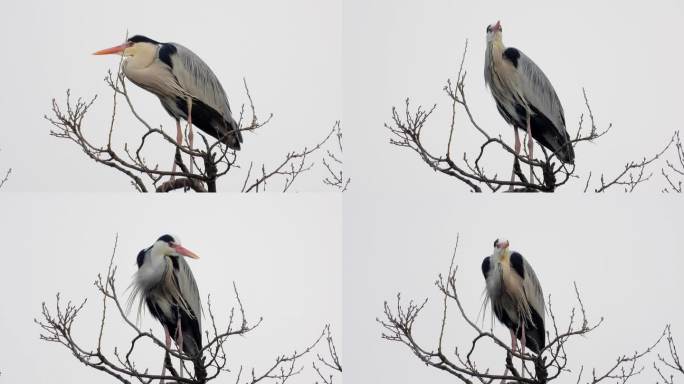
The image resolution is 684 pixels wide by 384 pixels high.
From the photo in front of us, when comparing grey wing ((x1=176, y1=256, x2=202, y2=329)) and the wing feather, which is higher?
the wing feather

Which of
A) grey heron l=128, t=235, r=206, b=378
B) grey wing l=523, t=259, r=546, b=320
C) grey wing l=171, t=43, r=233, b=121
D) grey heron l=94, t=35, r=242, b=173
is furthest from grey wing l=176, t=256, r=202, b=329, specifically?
grey wing l=523, t=259, r=546, b=320

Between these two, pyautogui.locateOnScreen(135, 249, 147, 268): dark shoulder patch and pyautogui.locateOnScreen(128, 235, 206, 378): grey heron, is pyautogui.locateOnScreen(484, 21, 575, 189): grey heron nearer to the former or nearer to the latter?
pyautogui.locateOnScreen(128, 235, 206, 378): grey heron

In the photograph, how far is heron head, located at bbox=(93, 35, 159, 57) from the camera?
11.1 feet

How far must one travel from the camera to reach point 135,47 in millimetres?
3383

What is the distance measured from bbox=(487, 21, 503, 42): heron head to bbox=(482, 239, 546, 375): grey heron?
2.25 feet

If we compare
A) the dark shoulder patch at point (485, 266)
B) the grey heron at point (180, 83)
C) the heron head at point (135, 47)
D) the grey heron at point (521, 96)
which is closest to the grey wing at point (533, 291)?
the dark shoulder patch at point (485, 266)

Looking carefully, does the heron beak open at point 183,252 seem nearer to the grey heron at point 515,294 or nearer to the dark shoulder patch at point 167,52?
the dark shoulder patch at point 167,52

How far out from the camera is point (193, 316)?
12.0 feet

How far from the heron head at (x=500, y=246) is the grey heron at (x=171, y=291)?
101 cm

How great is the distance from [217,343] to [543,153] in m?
1.18

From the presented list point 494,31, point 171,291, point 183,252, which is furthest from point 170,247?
point 494,31

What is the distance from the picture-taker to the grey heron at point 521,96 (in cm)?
343

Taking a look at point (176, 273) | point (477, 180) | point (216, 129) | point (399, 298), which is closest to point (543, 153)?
point (477, 180)

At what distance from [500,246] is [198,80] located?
3.74ft
